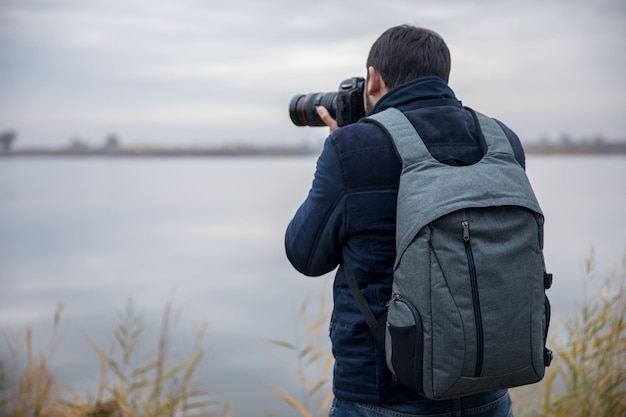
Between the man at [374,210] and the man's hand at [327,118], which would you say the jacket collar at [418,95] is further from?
the man's hand at [327,118]

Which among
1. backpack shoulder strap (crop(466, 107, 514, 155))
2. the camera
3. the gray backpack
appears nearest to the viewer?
the gray backpack

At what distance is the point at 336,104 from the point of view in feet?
6.00

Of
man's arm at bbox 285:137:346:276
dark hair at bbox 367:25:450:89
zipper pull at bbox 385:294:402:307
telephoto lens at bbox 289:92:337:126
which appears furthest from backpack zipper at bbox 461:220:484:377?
telephoto lens at bbox 289:92:337:126

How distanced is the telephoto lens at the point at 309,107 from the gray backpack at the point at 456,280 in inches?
17.9

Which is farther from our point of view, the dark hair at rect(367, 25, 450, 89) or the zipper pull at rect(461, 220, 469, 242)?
the dark hair at rect(367, 25, 450, 89)

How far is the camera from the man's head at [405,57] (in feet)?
5.04

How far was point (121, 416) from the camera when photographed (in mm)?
3168

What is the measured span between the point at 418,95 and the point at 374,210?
29 cm

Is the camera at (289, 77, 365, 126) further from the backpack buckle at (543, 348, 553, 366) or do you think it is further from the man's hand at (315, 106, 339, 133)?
the backpack buckle at (543, 348, 553, 366)

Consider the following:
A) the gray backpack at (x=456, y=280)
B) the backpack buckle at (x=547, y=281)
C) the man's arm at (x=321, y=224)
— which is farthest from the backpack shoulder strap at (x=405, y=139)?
the backpack buckle at (x=547, y=281)

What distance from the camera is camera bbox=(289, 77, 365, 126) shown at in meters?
1.75

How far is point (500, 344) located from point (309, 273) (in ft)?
1.45

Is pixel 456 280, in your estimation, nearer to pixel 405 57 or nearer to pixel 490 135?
pixel 490 135

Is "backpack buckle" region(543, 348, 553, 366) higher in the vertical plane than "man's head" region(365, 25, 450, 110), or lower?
lower
